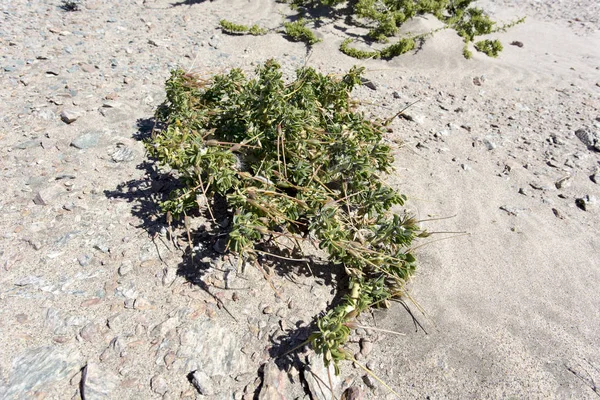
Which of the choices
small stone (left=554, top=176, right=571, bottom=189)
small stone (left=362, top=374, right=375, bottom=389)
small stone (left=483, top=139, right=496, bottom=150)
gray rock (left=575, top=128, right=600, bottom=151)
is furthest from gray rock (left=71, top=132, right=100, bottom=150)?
gray rock (left=575, top=128, right=600, bottom=151)

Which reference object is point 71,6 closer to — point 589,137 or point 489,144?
point 489,144

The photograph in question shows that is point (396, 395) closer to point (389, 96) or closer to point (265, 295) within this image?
point (265, 295)

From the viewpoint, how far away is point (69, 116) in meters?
3.24

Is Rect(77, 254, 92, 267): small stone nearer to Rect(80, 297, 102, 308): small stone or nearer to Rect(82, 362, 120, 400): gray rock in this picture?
Rect(80, 297, 102, 308): small stone

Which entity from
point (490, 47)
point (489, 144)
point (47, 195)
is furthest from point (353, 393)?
point (490, 47)

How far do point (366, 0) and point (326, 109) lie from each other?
2.61 m

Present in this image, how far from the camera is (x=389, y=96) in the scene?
408 cm

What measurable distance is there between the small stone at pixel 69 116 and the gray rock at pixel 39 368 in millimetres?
1936

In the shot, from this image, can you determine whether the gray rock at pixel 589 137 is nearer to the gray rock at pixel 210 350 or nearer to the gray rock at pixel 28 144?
the gray rock at pixel 210 350

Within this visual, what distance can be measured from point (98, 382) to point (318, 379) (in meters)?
0.96

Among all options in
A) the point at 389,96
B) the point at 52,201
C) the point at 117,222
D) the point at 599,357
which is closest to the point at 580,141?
the point at 389,96

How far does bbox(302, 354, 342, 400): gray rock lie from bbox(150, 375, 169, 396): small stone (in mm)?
619

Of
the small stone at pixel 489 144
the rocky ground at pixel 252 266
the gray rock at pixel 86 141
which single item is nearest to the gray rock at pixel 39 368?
the rocky ground at pixel 252 266

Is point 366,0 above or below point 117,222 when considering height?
above
